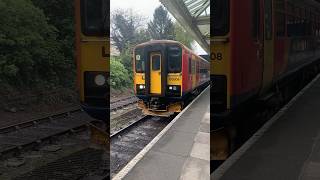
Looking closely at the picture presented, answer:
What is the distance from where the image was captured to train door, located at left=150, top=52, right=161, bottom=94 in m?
2.11

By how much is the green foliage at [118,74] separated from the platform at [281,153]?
2.81m

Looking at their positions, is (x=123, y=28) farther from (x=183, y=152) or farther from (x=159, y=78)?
(x=183, y=152)

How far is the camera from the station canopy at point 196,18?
1975mm

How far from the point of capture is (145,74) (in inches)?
80.4

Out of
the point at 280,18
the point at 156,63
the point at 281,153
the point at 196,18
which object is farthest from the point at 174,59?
the point at 280,18

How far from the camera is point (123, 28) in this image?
1893 mm

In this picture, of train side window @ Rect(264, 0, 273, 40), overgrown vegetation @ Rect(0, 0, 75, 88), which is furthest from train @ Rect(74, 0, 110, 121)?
overgrown vegetation @ Rect(0, 0, 75, 88)

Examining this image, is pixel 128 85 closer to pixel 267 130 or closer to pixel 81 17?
pixel 81 17

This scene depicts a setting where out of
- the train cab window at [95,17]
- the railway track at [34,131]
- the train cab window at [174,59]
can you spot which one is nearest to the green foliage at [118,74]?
the train cab window at [95,17]

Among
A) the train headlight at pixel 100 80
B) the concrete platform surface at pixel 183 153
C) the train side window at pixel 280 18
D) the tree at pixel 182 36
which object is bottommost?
the concrete platform surface at pixel 183 153

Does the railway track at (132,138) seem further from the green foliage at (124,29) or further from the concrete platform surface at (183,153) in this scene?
the green foliage at (124,29)

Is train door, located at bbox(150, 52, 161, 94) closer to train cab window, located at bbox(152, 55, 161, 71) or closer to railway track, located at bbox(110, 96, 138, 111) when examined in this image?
train cab window, located at bbox(152, 55, 161, 71)

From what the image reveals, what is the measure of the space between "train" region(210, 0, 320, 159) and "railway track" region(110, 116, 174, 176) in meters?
0.29

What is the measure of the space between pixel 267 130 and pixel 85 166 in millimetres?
2906
